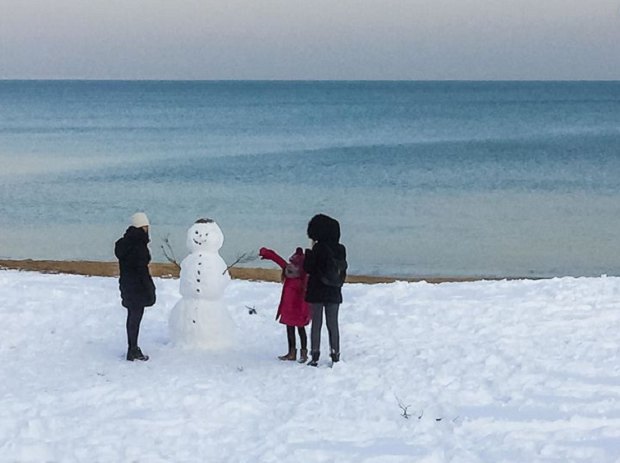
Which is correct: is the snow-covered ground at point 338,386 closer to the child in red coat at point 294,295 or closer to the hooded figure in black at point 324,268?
the child in red coat at point 294,295

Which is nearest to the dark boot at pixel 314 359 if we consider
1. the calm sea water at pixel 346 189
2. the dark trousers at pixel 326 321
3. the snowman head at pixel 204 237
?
the dark trousers at pixel 326 321

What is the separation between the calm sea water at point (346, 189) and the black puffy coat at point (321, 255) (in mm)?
14279

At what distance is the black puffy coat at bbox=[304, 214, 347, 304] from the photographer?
8.94 meters

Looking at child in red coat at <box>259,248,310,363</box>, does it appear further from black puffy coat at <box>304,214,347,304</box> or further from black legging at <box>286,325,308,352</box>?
black puffy coat at <box>304,214,347,304</box>

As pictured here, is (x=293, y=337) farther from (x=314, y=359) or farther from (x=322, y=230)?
(x=322, y=230)

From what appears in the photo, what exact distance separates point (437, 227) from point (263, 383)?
77.4ft

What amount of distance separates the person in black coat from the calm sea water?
14.3m

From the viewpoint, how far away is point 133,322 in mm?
9445

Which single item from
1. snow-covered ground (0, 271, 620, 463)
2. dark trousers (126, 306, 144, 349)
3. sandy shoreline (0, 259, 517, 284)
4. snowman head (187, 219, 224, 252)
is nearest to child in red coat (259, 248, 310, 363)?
snow-covered ground (0, 271, 620, 463)

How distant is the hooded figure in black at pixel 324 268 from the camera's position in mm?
8938

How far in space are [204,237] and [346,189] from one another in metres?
37.5

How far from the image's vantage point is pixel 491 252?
2722cm

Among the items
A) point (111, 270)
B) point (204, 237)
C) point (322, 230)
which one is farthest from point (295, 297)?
point (111, 270)

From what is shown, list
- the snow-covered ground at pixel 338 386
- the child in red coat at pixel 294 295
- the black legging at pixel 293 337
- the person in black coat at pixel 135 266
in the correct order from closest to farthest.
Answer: the snow-covered ground at pixel 338 386, the person in black coat at pixel 135 266, the child in red coat at pixel 294 295, the black legging at pixel 293 337
